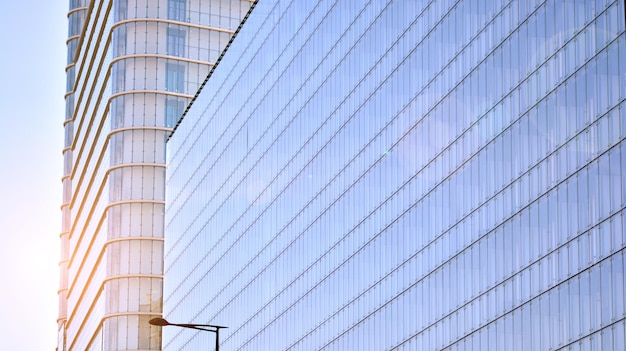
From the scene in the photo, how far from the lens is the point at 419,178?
259ft

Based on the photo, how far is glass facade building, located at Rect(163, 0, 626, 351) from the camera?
63.2m

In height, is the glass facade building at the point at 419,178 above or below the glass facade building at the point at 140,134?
below

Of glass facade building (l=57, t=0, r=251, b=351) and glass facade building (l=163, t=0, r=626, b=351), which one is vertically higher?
glass facade building (l=57, t=0, r=251, b=351)

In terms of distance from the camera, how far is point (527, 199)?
6744 centimetres

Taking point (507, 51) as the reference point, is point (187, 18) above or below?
above

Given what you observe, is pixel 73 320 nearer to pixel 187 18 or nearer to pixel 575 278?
pixel 187 18

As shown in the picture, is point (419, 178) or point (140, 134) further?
point (140, 134)

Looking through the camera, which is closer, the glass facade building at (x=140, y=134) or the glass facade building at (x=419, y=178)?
the glass facade building at (x=419, y=178)

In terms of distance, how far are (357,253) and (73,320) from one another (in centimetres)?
10446

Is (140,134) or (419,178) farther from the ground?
(140,134)

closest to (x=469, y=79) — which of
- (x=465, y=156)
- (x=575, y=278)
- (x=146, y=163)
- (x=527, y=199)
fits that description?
(x=465, y=156)

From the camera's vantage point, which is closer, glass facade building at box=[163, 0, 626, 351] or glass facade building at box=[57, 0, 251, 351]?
glass facade building at box=[163, 0, 626, 351]

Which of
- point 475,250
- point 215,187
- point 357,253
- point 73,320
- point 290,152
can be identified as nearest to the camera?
point 475,250

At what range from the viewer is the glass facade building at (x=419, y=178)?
6322cm
